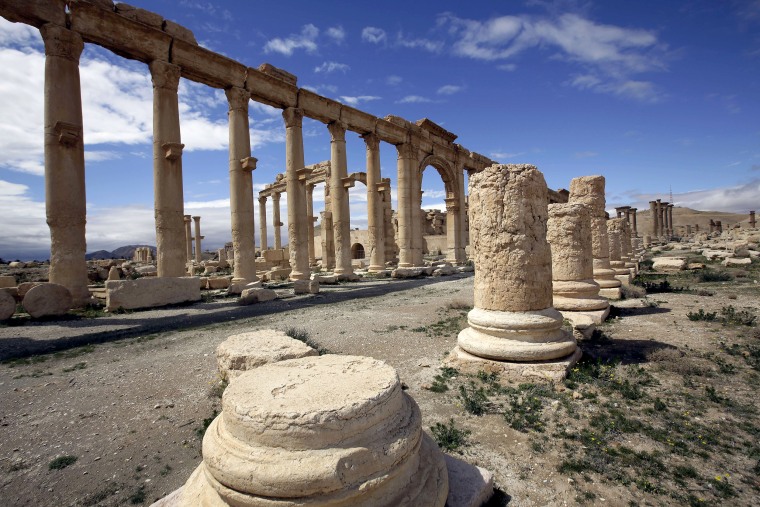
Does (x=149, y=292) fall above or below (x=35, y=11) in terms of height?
below

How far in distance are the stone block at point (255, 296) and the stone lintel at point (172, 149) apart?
4975 millimetres

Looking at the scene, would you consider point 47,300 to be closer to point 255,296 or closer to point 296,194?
point 255,296

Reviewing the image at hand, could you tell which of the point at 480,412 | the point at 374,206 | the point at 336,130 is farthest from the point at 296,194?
the point at 480,412

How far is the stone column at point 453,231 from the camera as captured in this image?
23281 mm

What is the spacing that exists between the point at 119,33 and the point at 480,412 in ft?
45.4

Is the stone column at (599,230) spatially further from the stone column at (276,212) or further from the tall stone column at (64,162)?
the stone column at (276,212)

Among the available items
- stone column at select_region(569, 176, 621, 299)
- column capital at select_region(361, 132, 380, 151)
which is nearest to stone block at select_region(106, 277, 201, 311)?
column capital at select_region(361, 132, 380, 151)

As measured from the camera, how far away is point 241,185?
13.6 meters

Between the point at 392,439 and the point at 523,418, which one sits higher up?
the point at 392,439

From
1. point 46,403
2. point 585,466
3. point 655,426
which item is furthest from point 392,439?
point 46,403

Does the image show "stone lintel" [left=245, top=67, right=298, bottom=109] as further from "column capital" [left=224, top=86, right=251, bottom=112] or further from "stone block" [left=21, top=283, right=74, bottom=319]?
"stone block" [left=21, top=283, right=74, bottom=319]

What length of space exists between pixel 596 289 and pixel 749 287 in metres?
6.49

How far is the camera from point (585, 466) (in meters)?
2.84

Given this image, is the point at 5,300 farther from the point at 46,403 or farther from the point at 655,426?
the point at 655,426
